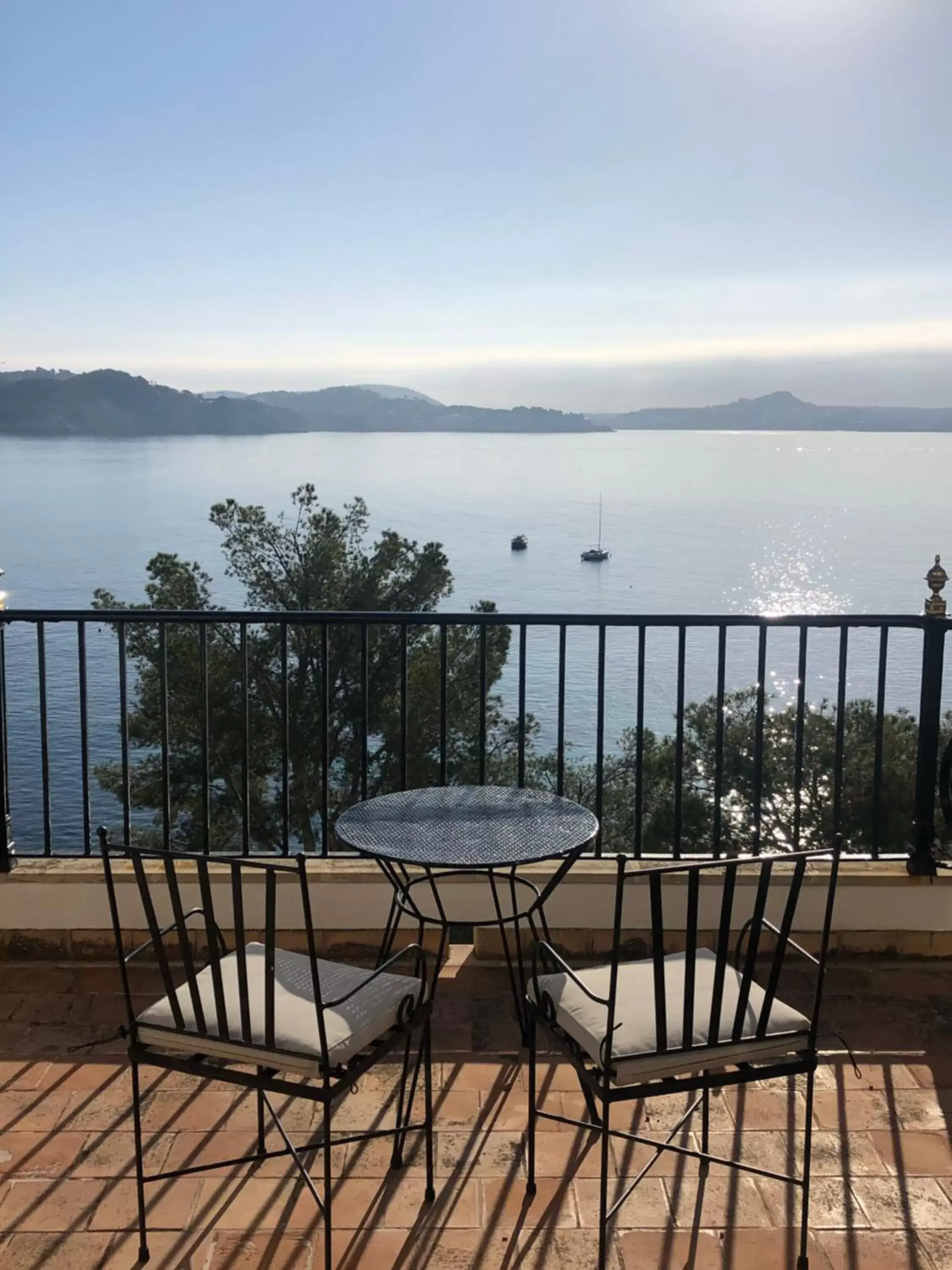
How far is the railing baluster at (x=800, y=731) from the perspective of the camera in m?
3.29

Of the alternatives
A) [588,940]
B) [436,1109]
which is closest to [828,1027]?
[588,940]

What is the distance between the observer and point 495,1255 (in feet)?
6.54

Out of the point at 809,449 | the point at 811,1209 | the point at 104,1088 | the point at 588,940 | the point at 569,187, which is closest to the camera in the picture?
the point at 811,1209

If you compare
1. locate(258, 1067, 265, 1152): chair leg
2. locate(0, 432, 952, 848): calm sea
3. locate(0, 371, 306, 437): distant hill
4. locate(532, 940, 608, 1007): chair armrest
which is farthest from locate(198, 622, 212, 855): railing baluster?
locate(0, 371, 306, 437): distant hill

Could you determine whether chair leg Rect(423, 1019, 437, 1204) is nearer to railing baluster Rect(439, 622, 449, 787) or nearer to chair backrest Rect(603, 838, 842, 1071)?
chair backrest Rect(603, 838, 842, 1071)

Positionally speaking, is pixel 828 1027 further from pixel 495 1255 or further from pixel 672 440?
pixel 672 440

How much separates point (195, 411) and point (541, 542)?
15261 millimetres

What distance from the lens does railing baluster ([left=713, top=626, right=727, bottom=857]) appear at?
3332mm

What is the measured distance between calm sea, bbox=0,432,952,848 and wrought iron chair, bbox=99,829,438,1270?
463 centimetres

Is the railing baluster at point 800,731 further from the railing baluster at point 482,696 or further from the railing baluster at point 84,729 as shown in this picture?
the railing baluster at point 84,729

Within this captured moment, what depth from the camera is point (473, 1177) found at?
2.24m

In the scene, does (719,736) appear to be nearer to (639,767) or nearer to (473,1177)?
(639,767)

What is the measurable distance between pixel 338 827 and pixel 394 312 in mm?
54303

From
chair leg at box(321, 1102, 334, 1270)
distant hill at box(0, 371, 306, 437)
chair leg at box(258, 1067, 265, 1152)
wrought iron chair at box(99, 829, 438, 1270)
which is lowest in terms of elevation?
chair leg at box(258, 1067, 265, 1152)
